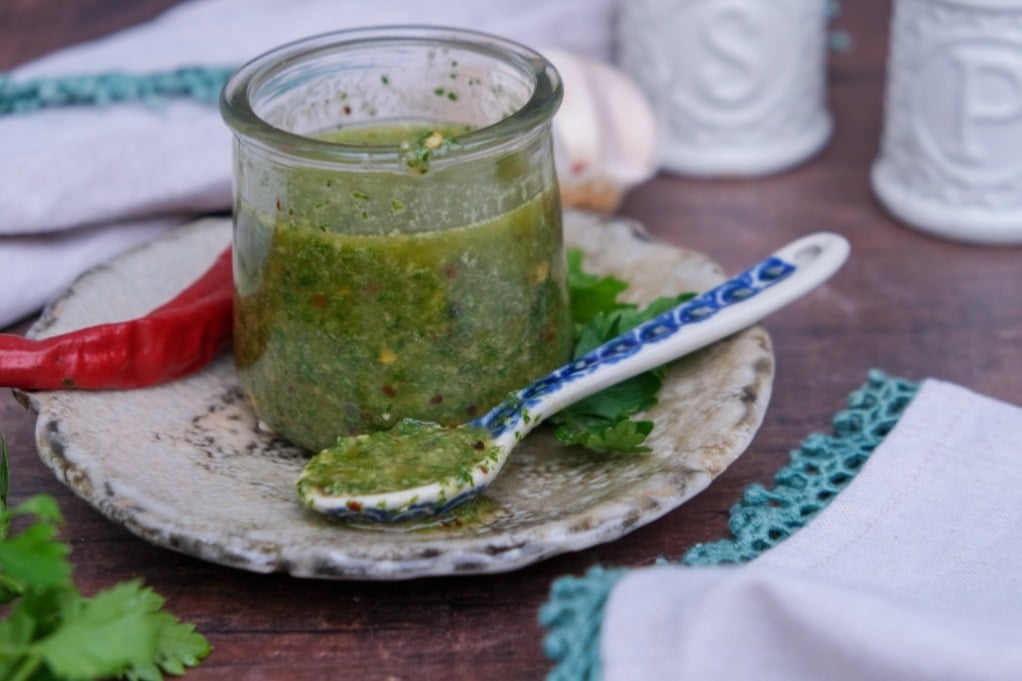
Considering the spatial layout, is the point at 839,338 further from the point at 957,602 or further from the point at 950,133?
the point at 957,602

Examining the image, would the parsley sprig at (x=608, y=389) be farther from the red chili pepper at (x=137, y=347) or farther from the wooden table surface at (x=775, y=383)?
the red chili pepper at (x=137, y=347)

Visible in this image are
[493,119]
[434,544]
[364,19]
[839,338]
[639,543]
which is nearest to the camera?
[434,544]

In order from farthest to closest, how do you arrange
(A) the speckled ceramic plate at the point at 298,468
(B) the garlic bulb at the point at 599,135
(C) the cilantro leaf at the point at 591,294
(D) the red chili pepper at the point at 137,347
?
(B) the garlic bulb at the point at 599,135, (C) the cilantro leaf at the point at 591,294, (D) the red chili pepper at the point at 137,347, (A) the speckled ceramic plate at the point at 298,468

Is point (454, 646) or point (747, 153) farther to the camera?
point (747, 153)

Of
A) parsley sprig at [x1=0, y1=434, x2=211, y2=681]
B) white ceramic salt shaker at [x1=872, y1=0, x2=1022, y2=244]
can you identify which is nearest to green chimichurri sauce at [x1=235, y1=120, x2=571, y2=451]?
parsley sprig at [x1=0, y1=434, x2=211, y2=681]

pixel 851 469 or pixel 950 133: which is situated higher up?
pixel 950 133

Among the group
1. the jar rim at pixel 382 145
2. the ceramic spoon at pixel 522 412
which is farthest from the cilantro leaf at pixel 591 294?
the jar rim at pixel 382 145

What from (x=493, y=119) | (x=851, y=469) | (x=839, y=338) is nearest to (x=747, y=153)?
(x=839, y=338)
